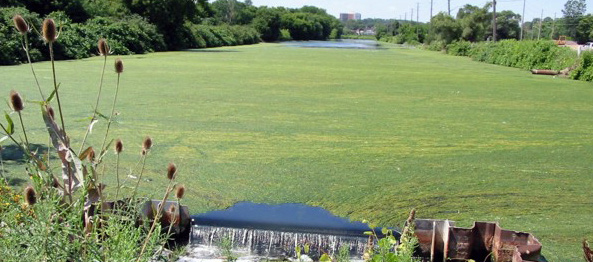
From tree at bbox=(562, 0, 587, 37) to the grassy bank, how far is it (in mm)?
71989

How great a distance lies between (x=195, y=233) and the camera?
12.4 feet

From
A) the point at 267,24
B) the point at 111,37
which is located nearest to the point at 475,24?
the point at 111,37

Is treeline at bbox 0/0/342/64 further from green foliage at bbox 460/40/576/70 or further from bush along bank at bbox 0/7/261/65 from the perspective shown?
green foliage at bbox 460/40/576/70

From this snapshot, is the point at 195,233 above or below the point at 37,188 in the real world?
below

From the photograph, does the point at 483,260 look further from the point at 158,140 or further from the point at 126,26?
the point at 126,26

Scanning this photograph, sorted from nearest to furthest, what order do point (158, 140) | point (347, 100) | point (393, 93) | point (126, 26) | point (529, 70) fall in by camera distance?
1. point (158, 140)
2. point (347, 100)
3. point (393, 93)
4. point (529, 70)
5. point (126, 26)

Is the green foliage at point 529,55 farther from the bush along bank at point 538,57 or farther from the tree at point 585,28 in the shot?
the tree at point 585,28

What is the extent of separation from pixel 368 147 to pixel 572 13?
8485 cm

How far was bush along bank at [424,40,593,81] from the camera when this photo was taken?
17.1 meters

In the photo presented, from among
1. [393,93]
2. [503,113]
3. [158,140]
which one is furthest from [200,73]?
[158,140]

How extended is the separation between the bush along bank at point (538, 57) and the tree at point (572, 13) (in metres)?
53.6

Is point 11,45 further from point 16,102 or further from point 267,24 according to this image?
point 267,24

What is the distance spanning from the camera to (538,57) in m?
21.1

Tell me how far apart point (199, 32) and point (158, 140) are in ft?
102
